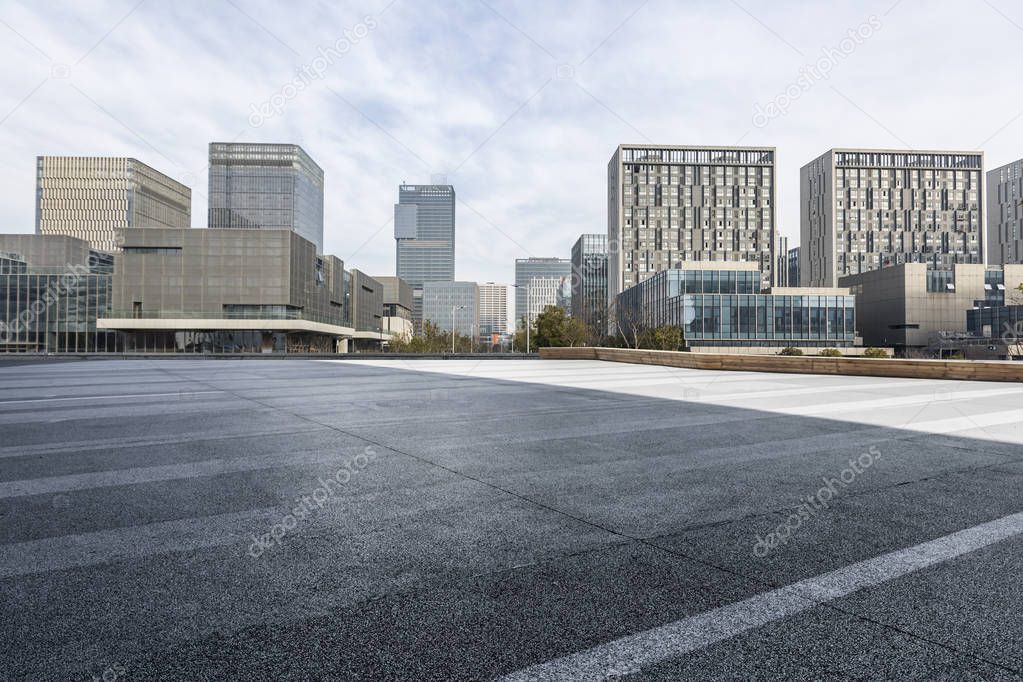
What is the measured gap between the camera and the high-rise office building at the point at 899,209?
128m

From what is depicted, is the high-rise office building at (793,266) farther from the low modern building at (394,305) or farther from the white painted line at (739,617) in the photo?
the white painted line at (739,617)

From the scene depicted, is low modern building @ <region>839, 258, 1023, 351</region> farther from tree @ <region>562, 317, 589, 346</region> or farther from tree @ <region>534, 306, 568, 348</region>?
tree @ <region>534, 306, 568, 348</region>

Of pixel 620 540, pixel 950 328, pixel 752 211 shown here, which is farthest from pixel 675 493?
pixel 752 211

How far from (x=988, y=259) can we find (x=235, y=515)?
595 feet

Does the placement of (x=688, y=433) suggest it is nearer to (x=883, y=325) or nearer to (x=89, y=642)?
(x=89, y=642)

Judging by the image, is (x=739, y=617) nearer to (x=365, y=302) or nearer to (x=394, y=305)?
(x=365, y=302)

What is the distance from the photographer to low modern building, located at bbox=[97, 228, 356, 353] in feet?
277

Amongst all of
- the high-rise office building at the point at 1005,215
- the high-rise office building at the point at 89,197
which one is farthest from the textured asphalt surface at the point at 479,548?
the high-rise office building at the point at 1005,215

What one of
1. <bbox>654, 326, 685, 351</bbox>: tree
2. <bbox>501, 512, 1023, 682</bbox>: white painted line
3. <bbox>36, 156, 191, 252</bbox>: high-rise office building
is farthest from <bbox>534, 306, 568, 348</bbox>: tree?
<bbox>36, 156, 191, 252</bbox>: high-rise office building

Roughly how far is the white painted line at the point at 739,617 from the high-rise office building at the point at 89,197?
169652 mm

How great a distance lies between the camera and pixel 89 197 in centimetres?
14262

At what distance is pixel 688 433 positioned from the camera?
805 centimetres

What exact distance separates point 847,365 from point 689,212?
126 m

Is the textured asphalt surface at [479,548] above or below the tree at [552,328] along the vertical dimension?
below
